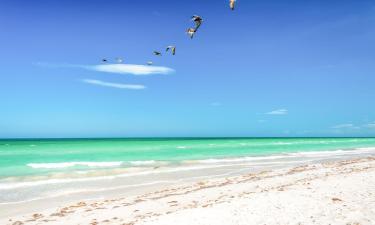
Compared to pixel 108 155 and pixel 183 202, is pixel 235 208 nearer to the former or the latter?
pixel 183 202

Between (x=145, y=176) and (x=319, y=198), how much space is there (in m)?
10.9

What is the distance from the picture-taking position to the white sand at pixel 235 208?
8305mm

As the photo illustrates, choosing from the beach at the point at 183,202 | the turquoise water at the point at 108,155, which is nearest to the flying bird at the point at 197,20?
the beach at the point at 183,202

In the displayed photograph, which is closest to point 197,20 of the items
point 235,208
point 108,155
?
point 235,208

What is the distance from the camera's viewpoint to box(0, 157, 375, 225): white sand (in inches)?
327

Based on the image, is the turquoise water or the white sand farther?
the turquoise water

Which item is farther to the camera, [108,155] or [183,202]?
[108,155]

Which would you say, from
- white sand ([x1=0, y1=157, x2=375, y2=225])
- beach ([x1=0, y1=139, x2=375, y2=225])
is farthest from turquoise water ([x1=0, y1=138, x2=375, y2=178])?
white sand ([x1=0, y1=157, x2=375, y2=225])

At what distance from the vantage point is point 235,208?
9.26 m

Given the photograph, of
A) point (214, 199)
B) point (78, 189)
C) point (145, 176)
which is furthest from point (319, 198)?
point (145, 176)

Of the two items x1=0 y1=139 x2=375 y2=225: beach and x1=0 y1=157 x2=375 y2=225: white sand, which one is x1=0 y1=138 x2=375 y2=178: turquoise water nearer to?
x1=0 y1=139 x2=375 y2=225: beach

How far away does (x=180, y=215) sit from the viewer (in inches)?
348

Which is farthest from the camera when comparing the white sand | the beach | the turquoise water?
the turquoise water

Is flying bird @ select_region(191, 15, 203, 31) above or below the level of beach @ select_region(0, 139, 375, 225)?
above
